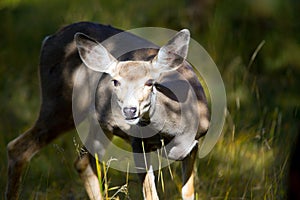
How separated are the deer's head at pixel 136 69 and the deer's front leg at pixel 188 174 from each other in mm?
570

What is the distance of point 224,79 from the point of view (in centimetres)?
756

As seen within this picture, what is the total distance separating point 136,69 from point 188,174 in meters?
0.82

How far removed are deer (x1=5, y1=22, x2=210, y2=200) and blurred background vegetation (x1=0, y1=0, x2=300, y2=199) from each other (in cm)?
20

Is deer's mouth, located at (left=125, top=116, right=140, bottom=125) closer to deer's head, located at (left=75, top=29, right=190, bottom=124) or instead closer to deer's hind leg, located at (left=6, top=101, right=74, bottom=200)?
deer's head, located at (left=75, top=29, right=190, bottom=124)

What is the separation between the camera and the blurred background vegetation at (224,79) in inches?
224

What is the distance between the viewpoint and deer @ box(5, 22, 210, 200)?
4391 mm

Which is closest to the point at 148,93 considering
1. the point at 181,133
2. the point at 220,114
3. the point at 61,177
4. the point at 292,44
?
the point at 181,133

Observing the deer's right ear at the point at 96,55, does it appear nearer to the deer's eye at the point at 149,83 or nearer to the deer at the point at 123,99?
the deer at the point at 123,99

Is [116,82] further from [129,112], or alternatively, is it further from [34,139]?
[34,139]

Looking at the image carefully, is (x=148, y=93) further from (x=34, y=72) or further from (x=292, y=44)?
(x=292, y=44)

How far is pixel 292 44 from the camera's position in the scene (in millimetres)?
9773

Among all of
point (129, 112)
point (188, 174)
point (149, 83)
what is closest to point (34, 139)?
point (188, 174)

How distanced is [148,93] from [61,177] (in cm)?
229

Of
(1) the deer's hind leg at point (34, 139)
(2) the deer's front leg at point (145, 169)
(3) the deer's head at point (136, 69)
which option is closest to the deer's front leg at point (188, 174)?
(2) the deer's front leg at point (145, 169)
